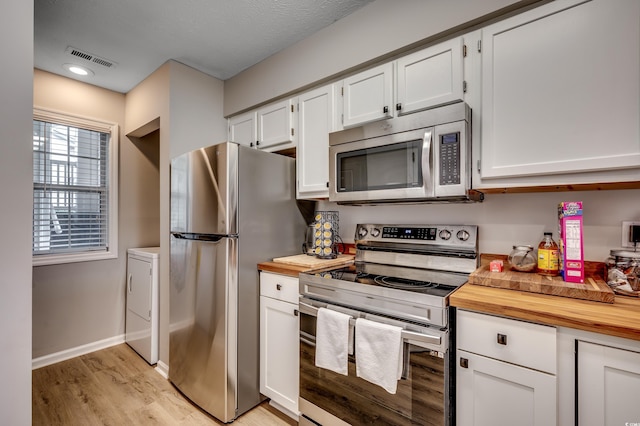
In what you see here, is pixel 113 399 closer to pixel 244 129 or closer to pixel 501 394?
pixel 244 129

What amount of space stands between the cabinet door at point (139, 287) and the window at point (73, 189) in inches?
11.7

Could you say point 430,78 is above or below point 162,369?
above

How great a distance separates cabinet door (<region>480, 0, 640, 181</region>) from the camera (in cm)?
116

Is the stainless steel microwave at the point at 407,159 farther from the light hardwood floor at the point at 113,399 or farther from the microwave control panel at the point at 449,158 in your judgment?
the light hardwood floor at the point at 113,399

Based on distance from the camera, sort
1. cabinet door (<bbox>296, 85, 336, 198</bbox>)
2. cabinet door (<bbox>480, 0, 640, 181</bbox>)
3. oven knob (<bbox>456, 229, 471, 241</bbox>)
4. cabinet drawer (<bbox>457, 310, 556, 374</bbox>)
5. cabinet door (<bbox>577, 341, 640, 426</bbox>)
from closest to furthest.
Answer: cabinet door (<bbox>577, 341, 640, 426</bbox>), cabinet drawer (<bbox>457, 310, 556, 374</bbox>), cabinet door (<bbox>480, 0, 640, 181</bbox>), oven knob (<bbox>456, 229, 471, 241</bbox>), cabinet door (<bbox>296, 85, 336, 198</bbox>)

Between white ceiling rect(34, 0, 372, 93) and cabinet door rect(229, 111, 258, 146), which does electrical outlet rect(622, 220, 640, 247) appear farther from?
cabinet door rect(229, 111, 258, 146)

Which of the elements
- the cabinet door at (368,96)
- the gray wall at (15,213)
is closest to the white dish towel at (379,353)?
the cabinet door at (368,96)

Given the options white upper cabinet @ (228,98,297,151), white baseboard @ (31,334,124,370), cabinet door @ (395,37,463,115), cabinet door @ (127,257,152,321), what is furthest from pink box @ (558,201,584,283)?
white baseboard @ (31,334,124,370)

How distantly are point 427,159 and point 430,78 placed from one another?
463 millimetres

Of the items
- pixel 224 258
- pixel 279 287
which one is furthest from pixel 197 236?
pixel 279 287

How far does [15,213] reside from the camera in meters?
1.10

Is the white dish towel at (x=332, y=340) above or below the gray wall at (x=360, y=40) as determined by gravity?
below

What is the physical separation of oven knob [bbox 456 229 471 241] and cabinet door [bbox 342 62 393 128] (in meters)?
0.78

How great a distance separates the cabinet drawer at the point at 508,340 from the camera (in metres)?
1.03
